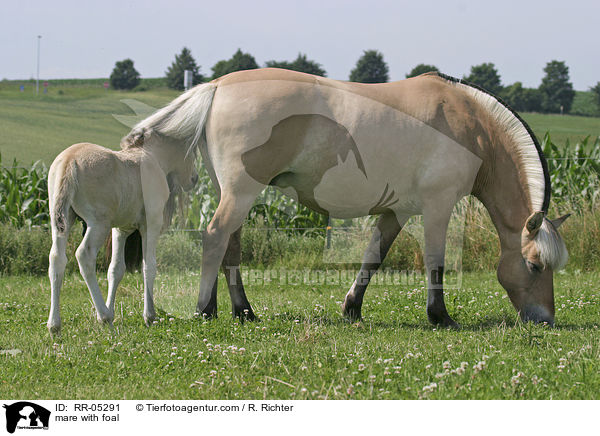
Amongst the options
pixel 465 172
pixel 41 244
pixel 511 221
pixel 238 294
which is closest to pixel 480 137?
pixel 465 172

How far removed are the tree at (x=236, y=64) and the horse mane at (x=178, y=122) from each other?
41986mm

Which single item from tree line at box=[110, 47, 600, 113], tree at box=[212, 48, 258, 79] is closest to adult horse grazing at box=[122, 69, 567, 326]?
tree at box=[212, 48, 258, 79]

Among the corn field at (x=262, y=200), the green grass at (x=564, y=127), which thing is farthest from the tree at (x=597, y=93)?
the corn field at (x=262, y=200)

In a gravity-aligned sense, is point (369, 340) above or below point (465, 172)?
below

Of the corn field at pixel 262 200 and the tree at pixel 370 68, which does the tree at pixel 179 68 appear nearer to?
the tree at pixel 370 68

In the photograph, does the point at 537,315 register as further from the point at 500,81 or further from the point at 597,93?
the point at 597,93

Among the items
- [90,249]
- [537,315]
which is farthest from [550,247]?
[90,249]

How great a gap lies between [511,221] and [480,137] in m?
0.89

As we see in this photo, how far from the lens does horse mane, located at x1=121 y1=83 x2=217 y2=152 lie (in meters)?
5.59

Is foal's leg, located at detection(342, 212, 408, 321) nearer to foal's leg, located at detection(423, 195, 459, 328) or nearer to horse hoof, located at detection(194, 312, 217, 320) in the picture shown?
foal's leg, located at detection(423, 195, 459, 328)

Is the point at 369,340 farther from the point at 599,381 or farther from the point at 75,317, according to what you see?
the point at 75,317
